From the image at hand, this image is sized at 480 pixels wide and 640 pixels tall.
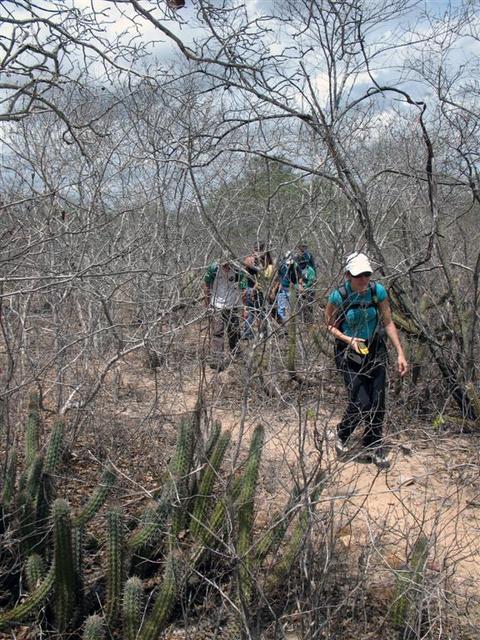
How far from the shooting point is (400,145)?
8.71 meters

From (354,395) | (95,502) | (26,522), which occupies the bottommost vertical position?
(26,522)

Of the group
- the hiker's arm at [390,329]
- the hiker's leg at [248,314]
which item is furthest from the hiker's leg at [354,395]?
the hiker's leg at [248,314]

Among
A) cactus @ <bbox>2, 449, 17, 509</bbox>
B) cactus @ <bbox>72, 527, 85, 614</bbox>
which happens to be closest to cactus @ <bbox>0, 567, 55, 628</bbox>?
cactus @ <bbox>72, 527, 85, 614</bbox>

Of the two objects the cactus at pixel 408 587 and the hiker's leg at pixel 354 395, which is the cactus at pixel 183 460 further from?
the hiker's leg at pixel 354 395

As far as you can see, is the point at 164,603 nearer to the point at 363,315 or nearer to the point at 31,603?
the point at 31,603

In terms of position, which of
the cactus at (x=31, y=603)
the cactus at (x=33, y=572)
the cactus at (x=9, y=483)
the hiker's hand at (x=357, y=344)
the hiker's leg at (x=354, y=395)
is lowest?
the cactus at (x=31, y=603)

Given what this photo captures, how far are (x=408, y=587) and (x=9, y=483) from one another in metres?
1.87

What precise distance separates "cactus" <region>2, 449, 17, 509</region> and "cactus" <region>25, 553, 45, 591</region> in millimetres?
376

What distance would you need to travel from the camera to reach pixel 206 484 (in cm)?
324

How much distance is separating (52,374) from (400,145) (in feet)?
17.6

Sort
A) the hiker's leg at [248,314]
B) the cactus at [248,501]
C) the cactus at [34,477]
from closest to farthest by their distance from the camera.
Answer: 1. the cactus at [248,501]
2. the cactus at [34,477]
3. the hiker's leg at [248,314]

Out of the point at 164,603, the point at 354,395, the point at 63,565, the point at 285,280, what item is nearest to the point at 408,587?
the point at 164,603

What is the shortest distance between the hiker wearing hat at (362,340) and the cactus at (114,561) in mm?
1952

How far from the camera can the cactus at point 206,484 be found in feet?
10.6
